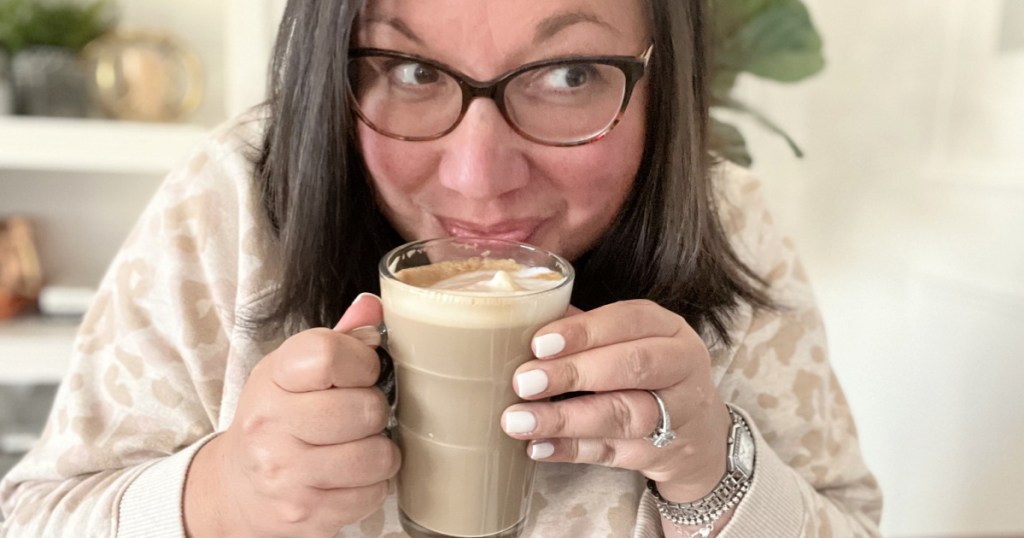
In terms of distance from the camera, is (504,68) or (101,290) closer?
(504,68)

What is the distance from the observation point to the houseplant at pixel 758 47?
5.25ft

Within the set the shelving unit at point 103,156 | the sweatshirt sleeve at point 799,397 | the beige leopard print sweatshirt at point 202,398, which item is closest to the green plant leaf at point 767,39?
the sweatshirt sleeve at point 799,397

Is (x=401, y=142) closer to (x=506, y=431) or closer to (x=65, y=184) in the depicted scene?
(x=506, y=431)

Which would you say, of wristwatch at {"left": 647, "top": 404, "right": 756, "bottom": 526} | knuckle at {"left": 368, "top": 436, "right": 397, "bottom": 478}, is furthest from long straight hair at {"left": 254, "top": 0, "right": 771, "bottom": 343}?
knuckle at {"left": 368, "top": 436, "right": 397, "bottom": 478}

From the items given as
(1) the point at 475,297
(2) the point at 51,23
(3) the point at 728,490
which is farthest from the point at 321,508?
(2) the point at 51,23

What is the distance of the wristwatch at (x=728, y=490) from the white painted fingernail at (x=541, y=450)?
0.81 ft

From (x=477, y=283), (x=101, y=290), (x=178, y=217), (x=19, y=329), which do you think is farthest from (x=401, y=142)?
(x=19, y=329)

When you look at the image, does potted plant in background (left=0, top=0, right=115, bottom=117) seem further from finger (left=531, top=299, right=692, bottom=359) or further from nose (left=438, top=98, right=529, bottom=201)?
finger (left=531, top=299, right=692, bottom=359)

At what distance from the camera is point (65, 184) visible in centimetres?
217

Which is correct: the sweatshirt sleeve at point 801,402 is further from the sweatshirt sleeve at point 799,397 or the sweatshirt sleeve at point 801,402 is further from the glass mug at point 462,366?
the glass mug at point 462,366

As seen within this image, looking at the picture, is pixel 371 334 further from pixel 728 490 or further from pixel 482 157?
pixel 728 490

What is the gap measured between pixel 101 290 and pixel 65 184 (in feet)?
4.69

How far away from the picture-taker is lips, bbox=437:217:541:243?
878 mm

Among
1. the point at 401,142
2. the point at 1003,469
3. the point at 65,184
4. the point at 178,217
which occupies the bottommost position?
the point at 1003,469
